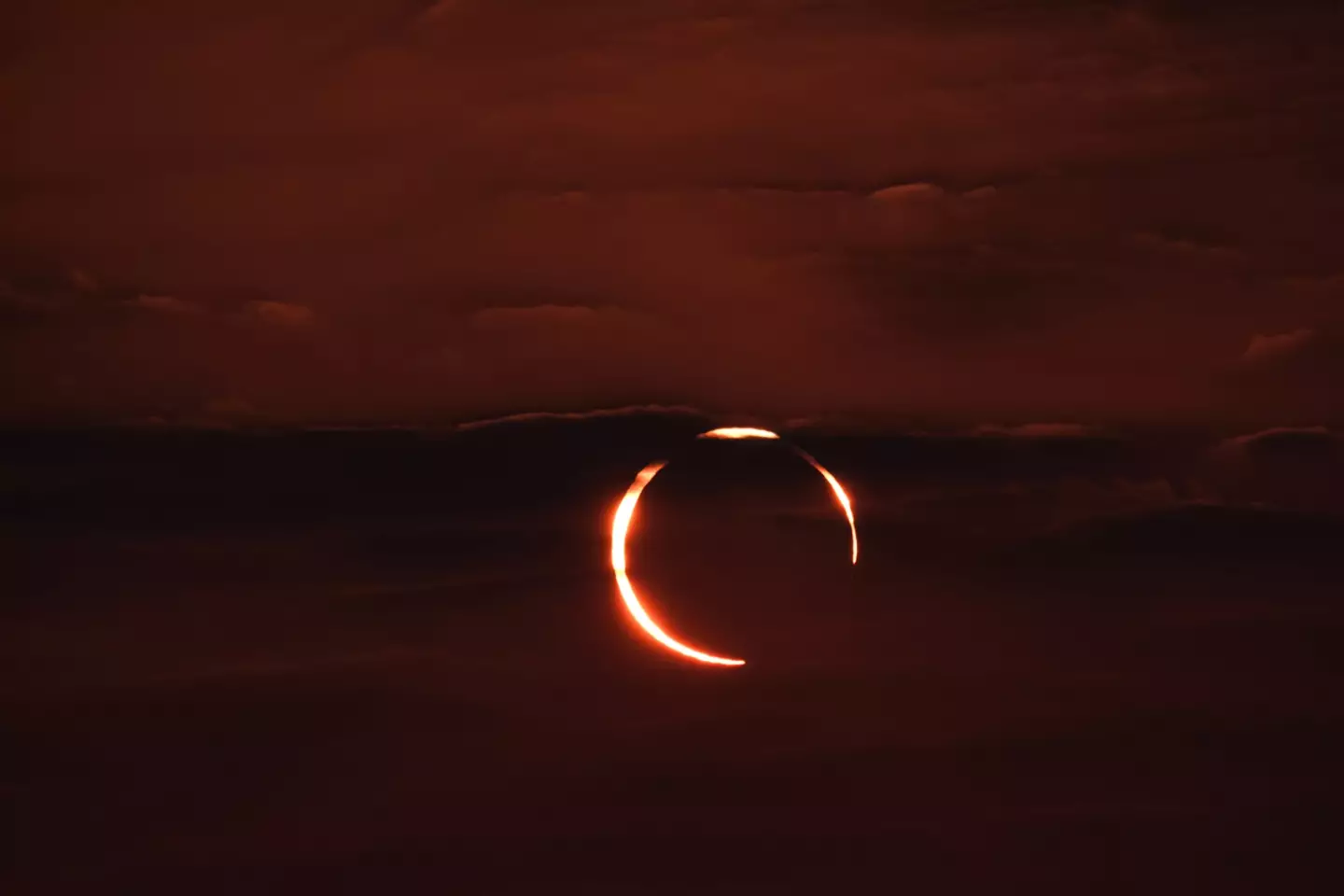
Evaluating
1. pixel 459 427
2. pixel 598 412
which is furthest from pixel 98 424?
pixel 598 412

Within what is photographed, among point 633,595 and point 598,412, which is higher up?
point 598,412

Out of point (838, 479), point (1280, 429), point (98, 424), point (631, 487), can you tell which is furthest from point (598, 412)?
point (1280, 429)

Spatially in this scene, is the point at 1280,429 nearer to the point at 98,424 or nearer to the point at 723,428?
the point at 723,428

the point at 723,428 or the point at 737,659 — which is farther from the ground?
the point at 723,428

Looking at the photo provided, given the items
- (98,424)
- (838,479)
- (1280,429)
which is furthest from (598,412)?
(1280,429)

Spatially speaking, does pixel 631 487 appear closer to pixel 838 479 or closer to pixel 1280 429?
pixel 838 479

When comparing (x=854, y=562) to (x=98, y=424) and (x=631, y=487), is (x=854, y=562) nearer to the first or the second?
(x=631, y=487)
